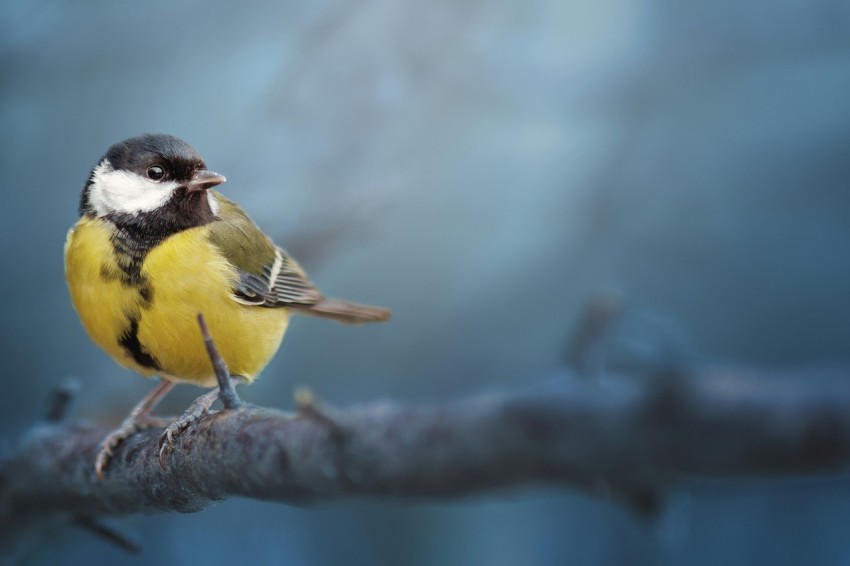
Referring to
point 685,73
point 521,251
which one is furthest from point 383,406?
point 685,73

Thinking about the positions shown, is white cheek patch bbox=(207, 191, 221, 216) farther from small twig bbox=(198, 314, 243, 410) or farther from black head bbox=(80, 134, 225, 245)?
small twig bbox=(198, 314, 243, 410)

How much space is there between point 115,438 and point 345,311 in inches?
7.2

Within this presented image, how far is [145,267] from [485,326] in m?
0.57

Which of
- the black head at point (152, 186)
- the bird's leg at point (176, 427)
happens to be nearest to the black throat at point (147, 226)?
the black head at point (152, 186)

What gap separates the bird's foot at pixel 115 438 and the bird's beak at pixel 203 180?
0.17 m

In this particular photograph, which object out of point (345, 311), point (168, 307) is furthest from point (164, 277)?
point (345, 311)

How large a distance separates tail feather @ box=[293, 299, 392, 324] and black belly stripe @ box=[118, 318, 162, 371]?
0.37ft

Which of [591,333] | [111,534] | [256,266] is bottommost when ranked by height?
[111,534]

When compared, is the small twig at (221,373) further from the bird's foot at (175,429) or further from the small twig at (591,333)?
the small twig at (591,333)

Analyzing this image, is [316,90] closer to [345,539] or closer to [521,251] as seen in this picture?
[521,251]

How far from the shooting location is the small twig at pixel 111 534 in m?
0.59

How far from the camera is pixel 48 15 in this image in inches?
41.5

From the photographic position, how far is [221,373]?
1.42 feet

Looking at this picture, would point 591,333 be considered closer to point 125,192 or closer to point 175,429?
point 175,429
